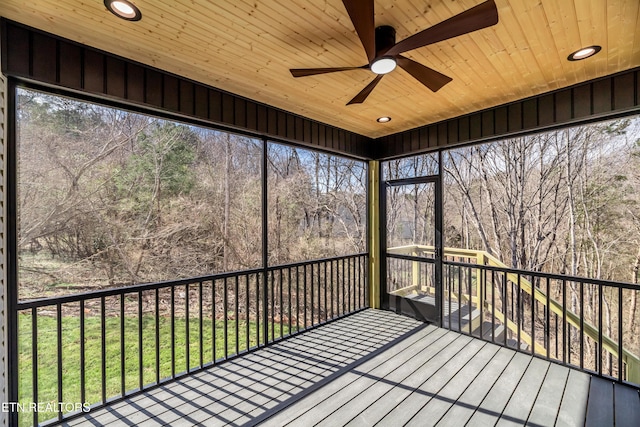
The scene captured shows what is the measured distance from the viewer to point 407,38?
1.64 meters

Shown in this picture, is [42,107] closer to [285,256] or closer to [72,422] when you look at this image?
[72,422]

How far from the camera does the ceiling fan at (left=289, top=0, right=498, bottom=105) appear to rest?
1.38 m

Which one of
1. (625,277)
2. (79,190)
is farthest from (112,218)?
(625,277)

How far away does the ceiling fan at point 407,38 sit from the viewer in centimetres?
138

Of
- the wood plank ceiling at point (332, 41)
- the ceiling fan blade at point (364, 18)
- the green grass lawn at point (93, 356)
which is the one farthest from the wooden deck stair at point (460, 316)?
the ceiling fan blade at point (364, 18)

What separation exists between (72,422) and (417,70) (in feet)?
11.8

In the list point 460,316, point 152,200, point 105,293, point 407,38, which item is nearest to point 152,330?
point 152,200

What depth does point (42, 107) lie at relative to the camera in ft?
13.7

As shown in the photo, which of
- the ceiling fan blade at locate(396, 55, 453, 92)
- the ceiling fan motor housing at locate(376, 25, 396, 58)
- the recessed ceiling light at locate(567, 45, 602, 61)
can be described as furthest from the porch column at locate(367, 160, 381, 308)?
the ceiling fan motor housing at locate(376, 25, 396, 58)

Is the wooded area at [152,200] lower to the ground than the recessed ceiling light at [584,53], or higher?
lower

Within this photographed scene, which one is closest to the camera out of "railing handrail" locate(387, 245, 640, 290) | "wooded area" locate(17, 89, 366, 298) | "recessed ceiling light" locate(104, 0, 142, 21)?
"recessed ceiling light" locate(104, 0, 142, 21)

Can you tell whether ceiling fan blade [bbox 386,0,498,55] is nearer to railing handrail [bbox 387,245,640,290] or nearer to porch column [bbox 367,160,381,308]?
railing handrail [bbox 387,245,640,290]

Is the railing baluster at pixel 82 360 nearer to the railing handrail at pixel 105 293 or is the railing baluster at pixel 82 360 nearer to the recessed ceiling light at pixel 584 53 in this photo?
the railing handrail at pixel 105 293

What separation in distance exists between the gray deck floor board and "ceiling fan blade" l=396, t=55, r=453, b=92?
2541 millimetres
